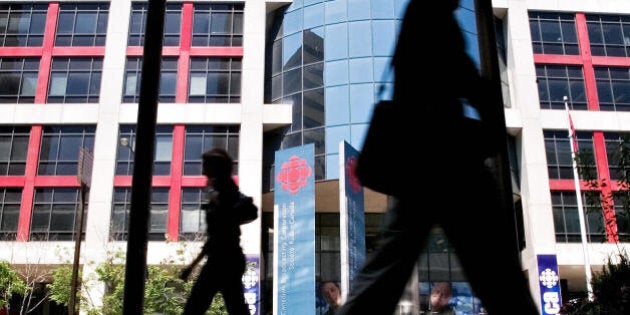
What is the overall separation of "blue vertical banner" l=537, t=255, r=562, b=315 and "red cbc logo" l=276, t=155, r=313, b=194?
1415cm

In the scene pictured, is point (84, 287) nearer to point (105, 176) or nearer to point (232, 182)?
point (105, 176)

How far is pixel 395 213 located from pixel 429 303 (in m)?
36.4

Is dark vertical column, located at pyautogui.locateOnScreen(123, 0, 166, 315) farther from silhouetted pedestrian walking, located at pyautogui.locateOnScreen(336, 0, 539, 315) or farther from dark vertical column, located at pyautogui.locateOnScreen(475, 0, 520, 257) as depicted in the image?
dark vertical column, located at pyautogui.locateOnScreen(475, 0, 520, 257)

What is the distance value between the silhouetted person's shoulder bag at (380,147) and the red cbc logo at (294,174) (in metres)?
29.9

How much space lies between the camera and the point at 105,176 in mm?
36250

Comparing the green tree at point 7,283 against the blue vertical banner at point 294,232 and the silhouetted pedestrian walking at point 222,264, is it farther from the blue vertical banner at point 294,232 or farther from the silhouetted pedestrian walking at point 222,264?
the silhouetted pedestrian walking at point 222,264

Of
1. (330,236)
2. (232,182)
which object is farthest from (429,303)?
(232,182)

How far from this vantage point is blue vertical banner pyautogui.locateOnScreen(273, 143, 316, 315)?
97.1 feet

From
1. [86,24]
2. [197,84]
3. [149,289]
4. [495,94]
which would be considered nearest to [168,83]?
[197,84]

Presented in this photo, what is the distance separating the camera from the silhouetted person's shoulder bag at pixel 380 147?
2.42 m

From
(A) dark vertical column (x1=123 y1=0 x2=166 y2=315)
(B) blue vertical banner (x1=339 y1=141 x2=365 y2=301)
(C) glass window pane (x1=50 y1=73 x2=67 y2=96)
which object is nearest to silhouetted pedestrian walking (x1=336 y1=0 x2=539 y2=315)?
(A) dark vertical column (x1=123 y1=0 x2=166 y2=315)

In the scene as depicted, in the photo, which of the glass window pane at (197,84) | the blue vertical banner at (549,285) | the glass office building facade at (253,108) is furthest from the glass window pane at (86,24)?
the blue vertical banner at (549,285)

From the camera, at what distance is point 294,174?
108ft

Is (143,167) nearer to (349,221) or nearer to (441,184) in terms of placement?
(441,184)
